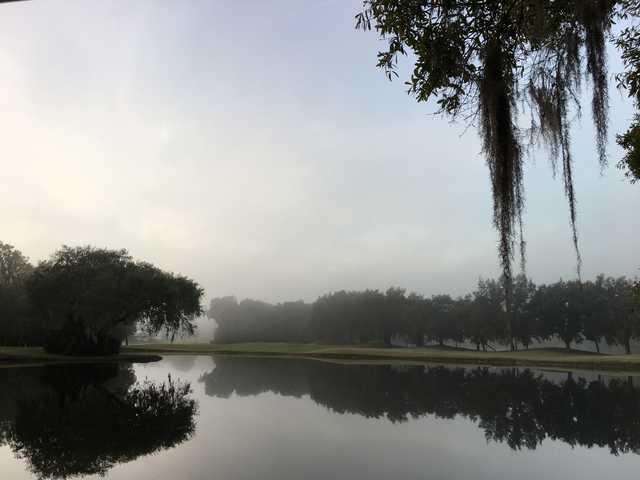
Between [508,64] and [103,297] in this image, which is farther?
[103,297]

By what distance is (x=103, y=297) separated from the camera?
122 feet

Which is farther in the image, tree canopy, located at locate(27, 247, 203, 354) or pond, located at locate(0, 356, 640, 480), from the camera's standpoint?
tree canopy, located at locate(27, 247, 203, 354)

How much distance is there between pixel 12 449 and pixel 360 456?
6.45 m

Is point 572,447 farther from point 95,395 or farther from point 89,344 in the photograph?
point 89,344

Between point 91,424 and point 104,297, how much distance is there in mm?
28847

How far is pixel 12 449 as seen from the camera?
8586 millimetres

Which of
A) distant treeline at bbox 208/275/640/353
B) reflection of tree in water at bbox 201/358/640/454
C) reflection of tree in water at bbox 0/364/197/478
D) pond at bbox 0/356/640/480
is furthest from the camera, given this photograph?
distant treeline at bbox 208/275/640/353

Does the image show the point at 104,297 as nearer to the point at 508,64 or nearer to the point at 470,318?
the point at 508,64

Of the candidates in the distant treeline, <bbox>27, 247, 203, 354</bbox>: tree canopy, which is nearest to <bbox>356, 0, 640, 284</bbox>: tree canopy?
→ <bbox>27, 247, 203, 354</bbox>: tree canopy

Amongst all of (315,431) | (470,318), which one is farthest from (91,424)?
(470,318)

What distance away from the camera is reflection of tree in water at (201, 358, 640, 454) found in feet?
36.6

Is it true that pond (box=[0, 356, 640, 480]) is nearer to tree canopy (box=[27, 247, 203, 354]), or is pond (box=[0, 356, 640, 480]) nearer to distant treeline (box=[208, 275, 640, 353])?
tree canopy (box=[27, 247, 203, 354])

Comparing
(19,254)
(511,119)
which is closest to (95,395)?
(511,119)

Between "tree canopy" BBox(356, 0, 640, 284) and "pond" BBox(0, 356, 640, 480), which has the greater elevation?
"tree canopy" BBox(356, 0, 640, 284)
